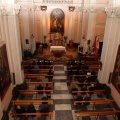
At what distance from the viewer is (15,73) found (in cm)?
1044

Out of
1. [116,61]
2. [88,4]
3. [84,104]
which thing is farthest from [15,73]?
[88,4]

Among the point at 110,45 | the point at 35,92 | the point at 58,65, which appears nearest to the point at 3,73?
the point at 35,92

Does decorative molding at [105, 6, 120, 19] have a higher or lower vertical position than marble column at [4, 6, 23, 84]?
higher

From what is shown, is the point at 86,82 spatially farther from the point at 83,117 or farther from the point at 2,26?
the point at 2,26

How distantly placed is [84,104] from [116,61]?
3.41 metres

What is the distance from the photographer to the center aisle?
9.07m

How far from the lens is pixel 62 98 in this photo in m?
10.5

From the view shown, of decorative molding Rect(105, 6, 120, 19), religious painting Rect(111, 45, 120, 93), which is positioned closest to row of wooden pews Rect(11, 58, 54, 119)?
religious painting Rect(111, 45, 120, 93)

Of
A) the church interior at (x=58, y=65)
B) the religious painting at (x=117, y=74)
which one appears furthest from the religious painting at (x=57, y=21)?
the religious painting at (x=117, y=74)

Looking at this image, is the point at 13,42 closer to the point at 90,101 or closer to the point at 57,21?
the point at 90,101

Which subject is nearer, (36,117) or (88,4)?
(36,117)

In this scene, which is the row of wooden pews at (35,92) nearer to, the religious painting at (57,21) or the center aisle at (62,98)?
the center aisle at (62,98)

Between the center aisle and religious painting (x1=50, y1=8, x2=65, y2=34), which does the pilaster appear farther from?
religious painting (x1=50, y1=8, x2=65, y2=34)

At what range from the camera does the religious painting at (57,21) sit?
18958 millimetres
